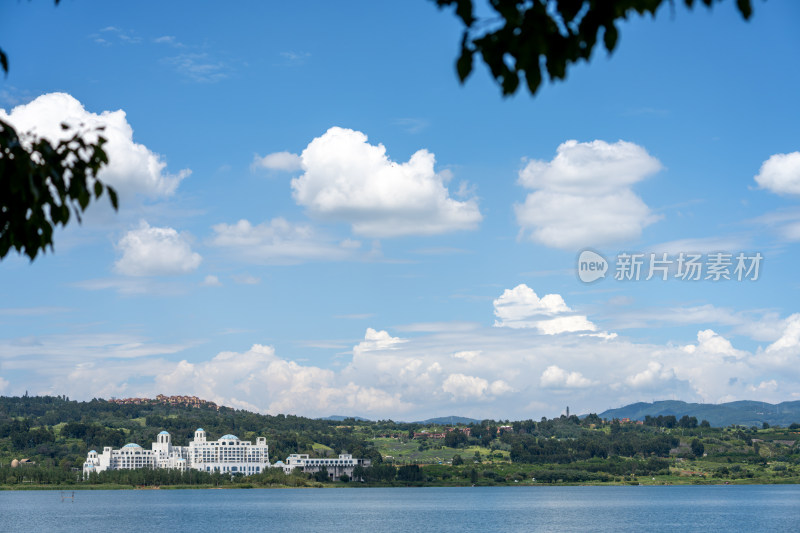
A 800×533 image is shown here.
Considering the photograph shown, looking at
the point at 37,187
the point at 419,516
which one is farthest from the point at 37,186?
the point at 419,516

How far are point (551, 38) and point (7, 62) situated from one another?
4.81 meters

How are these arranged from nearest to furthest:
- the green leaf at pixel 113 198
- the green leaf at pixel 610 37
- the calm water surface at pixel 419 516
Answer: the green leaf at pixel 610 37, the green leaf at pixel 113 198, the calm water surface at pixel 419 516

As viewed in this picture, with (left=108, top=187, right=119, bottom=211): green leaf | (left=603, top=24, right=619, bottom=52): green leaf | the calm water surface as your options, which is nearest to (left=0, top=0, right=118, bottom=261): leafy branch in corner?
(left=108, top=187, right=119, bottom=211): green leaf

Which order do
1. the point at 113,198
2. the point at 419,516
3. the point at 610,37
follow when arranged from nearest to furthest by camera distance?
the point at 610,37 < the point at 113,198 < the point at 419,516

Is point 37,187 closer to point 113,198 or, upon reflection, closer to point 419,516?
point 113,198

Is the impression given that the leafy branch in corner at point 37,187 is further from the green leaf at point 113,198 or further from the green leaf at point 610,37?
the green leaf at point 610,37

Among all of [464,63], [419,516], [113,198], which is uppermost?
[464,63]

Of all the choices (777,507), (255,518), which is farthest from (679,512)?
(255,518)

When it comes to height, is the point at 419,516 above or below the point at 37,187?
below

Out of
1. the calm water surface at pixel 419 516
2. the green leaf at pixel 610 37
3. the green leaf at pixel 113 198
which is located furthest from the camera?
the calm water surface at pixel 419 516

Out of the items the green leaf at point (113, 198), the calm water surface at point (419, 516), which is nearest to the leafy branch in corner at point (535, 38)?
the green leaf at point (113, 198)

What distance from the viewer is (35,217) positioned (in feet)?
28.5

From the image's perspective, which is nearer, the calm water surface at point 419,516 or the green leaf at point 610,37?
the green leaf at point 610,37

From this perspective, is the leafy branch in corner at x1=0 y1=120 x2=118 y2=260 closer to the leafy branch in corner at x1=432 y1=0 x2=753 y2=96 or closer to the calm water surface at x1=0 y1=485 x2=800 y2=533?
the leafy branch in corner at x1=432 y1=0 x2=753 y2=96
